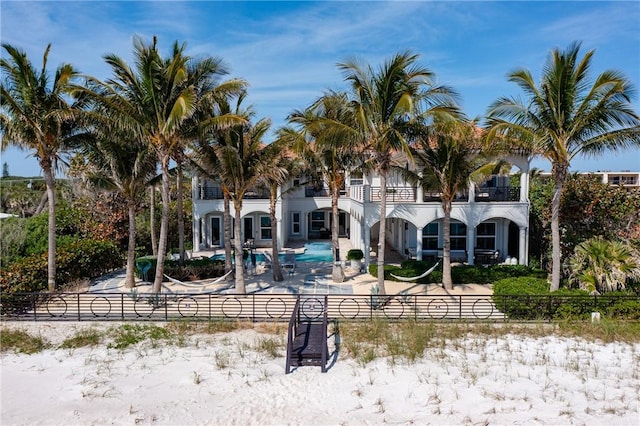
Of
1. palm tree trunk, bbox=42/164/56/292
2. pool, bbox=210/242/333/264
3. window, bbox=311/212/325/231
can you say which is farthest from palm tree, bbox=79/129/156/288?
window, bbox=311/212/325/231

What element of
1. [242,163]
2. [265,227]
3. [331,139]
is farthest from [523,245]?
[265,227]

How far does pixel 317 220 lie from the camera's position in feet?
112

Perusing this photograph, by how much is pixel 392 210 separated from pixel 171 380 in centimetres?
1323

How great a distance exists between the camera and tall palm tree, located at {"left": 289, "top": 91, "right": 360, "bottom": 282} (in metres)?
14.2

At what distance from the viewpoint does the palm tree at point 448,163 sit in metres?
15.2

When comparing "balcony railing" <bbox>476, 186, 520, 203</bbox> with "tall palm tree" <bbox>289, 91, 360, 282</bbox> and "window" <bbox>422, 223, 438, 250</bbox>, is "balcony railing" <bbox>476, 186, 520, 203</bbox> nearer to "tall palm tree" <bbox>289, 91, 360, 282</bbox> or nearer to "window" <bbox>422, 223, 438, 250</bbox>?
"window" <bbox>422, 223, 438, 250</bbox>

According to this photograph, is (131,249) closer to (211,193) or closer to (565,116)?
(211,193)

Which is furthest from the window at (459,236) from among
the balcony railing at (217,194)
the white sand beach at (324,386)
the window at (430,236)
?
the white sand beach at (324,386)

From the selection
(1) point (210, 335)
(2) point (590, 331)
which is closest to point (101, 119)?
(1) point (210, 335)

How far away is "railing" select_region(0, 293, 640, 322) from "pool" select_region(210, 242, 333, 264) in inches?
292

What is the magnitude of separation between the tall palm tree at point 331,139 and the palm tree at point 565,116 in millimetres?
4453

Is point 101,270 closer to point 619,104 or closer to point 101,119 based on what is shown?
point 101,119

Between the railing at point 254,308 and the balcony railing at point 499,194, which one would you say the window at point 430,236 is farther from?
the railing at point 254,308

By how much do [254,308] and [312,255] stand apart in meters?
12.7
